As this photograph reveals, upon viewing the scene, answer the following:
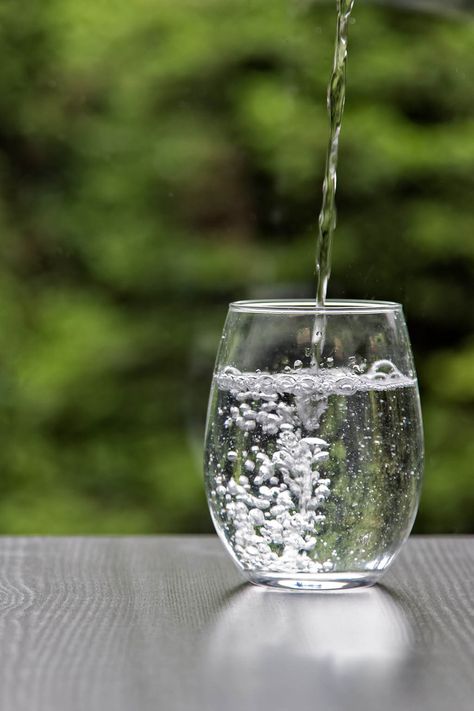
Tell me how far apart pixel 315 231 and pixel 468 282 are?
0.33 m

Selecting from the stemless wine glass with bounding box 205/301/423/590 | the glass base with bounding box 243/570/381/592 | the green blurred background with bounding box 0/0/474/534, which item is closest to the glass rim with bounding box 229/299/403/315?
the stemless wine glass with bounding box 205/301/423/590

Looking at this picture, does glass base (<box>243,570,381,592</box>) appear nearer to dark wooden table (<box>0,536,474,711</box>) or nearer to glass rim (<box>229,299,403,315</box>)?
dark wooden table (<box>0,536,474,711</box>)

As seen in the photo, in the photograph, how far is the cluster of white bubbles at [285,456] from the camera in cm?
88

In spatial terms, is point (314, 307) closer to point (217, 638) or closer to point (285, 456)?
point (285, 456)

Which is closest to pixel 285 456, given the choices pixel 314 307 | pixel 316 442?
pixel 316 442

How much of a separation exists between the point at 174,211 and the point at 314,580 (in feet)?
4.45

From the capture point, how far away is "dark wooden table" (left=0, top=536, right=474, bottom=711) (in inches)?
27.9

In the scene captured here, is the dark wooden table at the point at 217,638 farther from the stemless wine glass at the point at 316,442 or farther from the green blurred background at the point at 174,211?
the green blurred background at the point at 174,211

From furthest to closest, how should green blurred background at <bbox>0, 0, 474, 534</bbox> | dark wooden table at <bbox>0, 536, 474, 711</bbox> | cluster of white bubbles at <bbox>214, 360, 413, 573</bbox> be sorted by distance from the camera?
green blurred background at <bbox>0, 0, 474, 534</bbox>, cluster of white bubbles at <bbox>214, 360, 413, 573</bbox>, dark wooden table at <bbox>0, 536, 474, 711</bbox>

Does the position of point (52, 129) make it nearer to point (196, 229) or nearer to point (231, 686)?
point (196, 229)

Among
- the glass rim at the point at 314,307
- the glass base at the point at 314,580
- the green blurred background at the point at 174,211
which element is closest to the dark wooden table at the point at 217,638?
the glass base at the point at 314,580

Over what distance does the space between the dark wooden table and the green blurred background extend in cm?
108

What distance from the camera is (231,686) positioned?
28.5 inches

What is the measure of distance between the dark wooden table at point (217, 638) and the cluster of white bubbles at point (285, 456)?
7 cm
